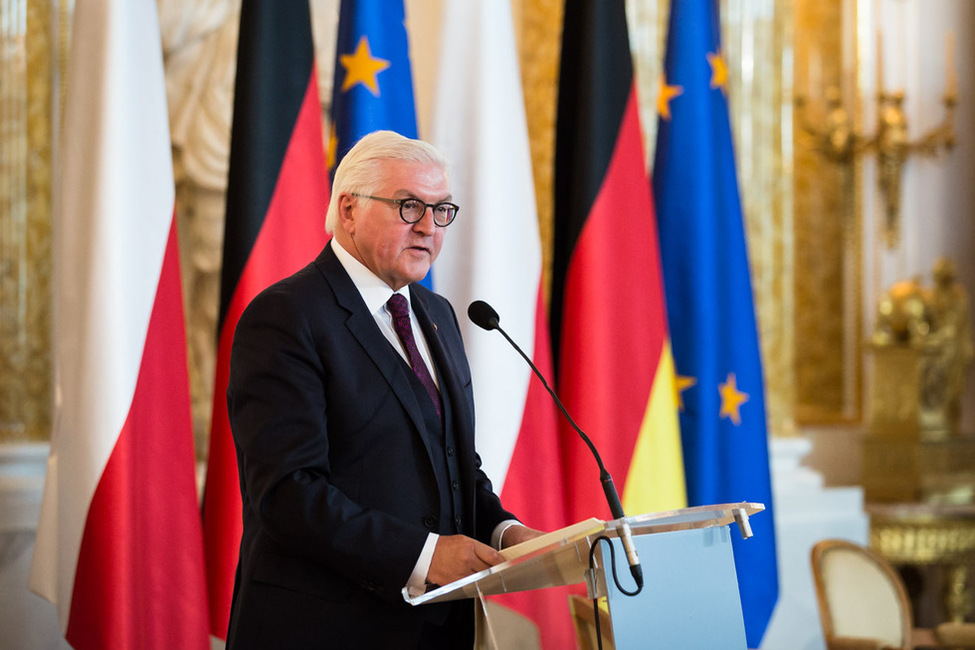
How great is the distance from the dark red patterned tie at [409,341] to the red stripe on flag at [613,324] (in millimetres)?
1463

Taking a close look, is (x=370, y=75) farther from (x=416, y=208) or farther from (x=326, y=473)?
(x=326, y=473)

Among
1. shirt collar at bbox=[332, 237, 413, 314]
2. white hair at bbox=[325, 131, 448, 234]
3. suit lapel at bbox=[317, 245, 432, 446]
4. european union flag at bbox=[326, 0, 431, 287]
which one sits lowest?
suit lapel at bbox=[317, 245, 432, 446]

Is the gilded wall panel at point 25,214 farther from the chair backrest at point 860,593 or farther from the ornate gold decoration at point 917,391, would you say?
the ornate gold decoration at point 917,391

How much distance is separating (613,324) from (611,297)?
94 millimetres

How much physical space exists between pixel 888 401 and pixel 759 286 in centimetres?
154

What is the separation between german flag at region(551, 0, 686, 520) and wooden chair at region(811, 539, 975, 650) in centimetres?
102

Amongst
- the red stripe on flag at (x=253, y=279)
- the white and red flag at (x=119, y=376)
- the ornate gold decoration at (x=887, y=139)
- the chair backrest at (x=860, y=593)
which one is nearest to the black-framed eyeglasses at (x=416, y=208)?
the red stripe on flag at (x=253, y=279)

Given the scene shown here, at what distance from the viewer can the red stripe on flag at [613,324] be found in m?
3.32

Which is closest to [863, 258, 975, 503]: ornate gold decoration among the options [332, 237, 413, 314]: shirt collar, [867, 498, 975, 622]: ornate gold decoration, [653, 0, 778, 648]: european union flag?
[867, 498, 975, 622]: ornate gold decoration

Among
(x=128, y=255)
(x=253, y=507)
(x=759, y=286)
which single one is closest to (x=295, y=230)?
(x=128, y=255)

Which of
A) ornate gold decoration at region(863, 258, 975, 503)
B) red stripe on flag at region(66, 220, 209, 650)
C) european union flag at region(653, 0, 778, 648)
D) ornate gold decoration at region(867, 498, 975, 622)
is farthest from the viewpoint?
ornate gold decoration at region(863, 258, 975, 503)

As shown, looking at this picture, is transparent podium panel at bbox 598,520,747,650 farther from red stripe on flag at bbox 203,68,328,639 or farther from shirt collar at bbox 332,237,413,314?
red stripe on flag at bbox 203,68,328,639

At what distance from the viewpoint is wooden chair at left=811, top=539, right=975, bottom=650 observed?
3959 millimetres

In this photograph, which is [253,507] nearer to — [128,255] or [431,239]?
[431,239]
